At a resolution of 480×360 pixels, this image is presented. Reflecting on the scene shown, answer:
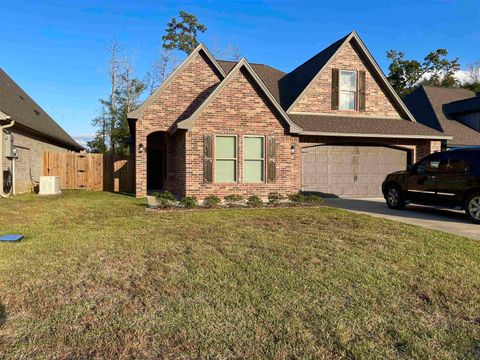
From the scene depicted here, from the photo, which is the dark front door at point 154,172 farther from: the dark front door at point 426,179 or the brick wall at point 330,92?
the dark front door at point 426,179

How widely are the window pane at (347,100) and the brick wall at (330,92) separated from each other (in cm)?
27

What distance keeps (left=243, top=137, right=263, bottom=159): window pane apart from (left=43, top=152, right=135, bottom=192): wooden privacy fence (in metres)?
8.00

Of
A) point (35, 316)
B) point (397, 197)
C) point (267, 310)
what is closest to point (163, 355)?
point (267, 310)

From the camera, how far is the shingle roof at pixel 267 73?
18531 mm

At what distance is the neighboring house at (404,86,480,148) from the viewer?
19.6m

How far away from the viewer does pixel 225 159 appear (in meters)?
13.0

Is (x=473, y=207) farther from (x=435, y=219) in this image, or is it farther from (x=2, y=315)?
(x=2, y=315)

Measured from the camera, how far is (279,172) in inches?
531

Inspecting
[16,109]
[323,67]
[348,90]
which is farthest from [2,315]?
[348,90]

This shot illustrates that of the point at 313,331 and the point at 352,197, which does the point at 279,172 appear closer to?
the point at 352,197

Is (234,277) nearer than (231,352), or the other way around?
(231,352)

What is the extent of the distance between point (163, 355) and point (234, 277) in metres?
1.80

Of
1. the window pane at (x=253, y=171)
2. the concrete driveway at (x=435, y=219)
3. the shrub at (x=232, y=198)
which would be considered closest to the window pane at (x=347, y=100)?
the window pane at (x=253, y=171)

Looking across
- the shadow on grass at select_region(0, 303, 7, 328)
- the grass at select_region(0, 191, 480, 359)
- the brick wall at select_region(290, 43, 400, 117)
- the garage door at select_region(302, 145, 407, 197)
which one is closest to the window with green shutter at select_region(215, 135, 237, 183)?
the garage door at select_region(302, 145, 407, 197)
